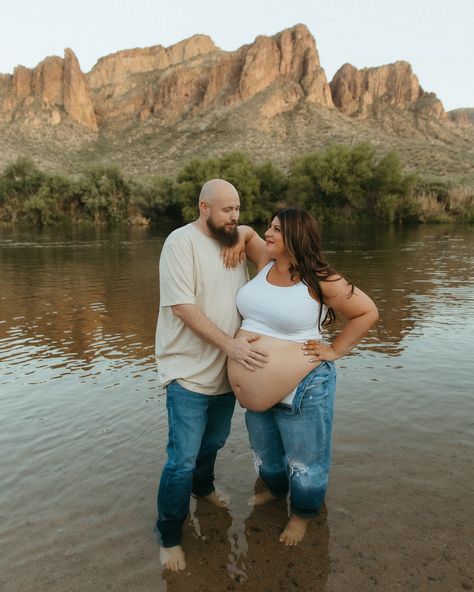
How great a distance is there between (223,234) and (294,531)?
6.65 ft

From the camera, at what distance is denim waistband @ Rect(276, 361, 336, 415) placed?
3.12 m

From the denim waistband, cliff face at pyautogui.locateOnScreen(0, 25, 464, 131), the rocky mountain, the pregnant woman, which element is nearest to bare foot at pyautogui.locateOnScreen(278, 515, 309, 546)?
the pregnant woman

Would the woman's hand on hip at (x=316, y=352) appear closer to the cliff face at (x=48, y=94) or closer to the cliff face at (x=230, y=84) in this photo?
the cliff face at (x=230, y=84)

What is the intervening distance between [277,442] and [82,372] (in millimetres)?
4568

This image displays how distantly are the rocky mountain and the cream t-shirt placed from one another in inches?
2562

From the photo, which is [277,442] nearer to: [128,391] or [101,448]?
[101,448]

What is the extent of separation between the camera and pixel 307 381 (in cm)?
315

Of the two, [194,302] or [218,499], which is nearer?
[194,302]

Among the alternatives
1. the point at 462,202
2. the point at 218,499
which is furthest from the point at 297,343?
the point at 462,202

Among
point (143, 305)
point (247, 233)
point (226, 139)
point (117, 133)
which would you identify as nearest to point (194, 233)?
point (247, 233)

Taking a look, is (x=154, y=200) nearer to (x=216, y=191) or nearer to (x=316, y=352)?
(x=216, y=191)

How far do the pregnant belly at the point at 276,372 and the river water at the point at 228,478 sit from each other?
104 centimetres

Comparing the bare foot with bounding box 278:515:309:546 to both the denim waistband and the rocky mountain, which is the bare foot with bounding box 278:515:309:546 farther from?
the rocky mountain

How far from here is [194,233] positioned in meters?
3.23
